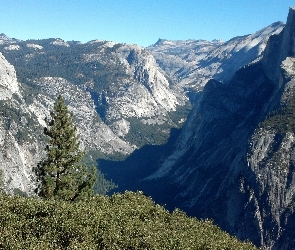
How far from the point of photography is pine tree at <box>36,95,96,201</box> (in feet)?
222

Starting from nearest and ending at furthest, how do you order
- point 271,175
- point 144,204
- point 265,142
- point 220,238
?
point 220,238, point 144,204, point 271,175, point 265,142

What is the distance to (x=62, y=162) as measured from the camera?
69.4m

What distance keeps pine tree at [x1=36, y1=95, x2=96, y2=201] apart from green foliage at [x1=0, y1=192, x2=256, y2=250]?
798 inches

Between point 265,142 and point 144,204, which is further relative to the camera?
point 265,142

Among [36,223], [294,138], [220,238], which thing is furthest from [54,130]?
[294,138]

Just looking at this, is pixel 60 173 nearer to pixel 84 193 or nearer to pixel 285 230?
pixel 84 193

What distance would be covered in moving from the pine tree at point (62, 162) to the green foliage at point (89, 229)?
20.3m

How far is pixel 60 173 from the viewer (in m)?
69.9

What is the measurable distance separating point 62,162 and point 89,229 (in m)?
32.4

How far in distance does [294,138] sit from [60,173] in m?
139

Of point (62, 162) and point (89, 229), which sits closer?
point (89, 229)

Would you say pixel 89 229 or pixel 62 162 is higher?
pixel 62 162

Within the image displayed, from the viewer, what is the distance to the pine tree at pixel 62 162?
222ft

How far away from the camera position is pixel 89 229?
38.7m
